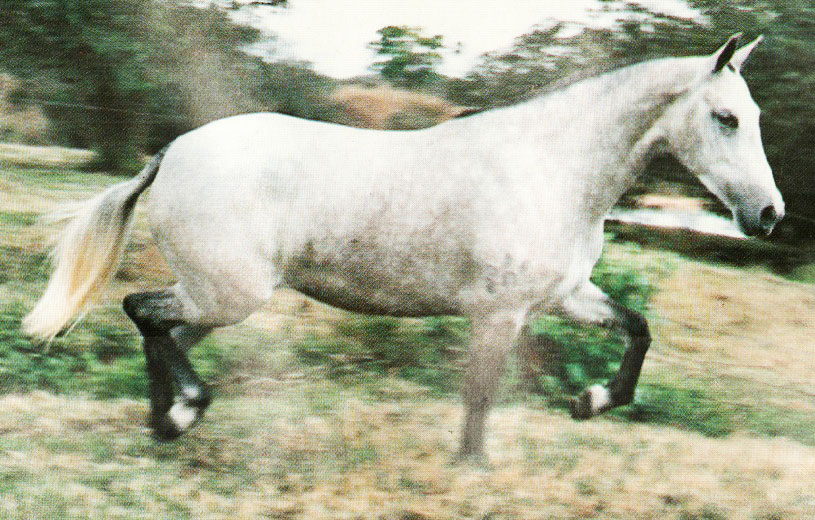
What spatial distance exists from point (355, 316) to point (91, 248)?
38.7 inches

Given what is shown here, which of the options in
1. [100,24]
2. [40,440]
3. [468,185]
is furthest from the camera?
[100,24]

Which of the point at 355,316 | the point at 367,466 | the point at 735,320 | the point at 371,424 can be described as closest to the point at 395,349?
the point at 355,316

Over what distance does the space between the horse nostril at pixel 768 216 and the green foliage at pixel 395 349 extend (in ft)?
3.88

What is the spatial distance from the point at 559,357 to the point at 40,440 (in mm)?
1815

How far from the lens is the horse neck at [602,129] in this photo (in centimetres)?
253

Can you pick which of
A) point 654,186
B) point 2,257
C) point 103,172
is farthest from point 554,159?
point 2,257

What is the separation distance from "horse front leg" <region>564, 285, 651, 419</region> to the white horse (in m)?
0.09

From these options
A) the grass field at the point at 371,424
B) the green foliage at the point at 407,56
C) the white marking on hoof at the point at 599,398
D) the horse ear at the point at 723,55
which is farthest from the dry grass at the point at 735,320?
the green foliage at the point at 407,56

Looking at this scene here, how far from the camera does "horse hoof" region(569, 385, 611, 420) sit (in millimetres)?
2758

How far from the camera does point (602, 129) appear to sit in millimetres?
2576

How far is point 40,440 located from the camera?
2818 mm

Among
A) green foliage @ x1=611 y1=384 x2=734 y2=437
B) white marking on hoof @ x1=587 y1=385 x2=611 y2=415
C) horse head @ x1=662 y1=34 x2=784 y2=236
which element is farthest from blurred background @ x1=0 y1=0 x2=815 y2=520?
horse head @ x1=662 y1=34 x2=784 y2=236

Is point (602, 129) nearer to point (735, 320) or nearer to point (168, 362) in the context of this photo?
point (735, 320)

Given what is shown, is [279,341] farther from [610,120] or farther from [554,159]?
[610,120]
